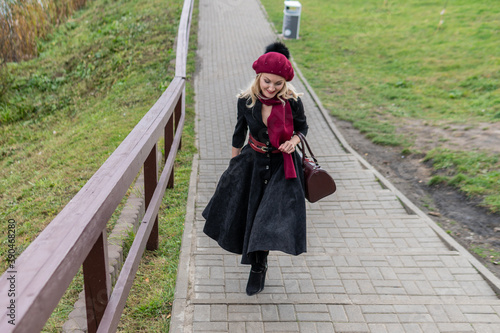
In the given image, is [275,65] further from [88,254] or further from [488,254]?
[488,254]

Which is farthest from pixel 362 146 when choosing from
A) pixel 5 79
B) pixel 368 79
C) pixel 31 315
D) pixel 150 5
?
pixel 150 5

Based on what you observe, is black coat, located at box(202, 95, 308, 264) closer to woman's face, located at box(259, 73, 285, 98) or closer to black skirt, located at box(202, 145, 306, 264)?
black skirt, located at box(202, 145, 306, 264)

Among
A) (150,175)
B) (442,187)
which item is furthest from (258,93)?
(442,187)

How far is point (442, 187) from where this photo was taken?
19.3ft

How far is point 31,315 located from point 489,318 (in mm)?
3192

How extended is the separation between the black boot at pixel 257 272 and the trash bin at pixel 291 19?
455 inches

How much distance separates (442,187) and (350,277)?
2.68m

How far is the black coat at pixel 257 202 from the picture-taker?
323 cm

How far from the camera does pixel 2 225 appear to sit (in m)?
5.46

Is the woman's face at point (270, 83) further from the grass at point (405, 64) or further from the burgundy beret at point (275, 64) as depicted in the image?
the grass at point (405, 64)

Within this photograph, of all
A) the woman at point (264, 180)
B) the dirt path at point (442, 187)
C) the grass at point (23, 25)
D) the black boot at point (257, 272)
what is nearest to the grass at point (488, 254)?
the dirt path at point (442, 187)

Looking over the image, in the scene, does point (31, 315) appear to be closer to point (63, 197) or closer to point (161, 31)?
point (63, 197)

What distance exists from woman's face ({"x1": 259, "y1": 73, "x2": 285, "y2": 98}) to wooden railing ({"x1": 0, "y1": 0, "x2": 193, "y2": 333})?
35.3 inches

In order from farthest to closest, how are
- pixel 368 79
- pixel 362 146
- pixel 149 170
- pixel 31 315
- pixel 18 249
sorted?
pixel 368 79
pixel 362 146
pixel 18 249
pixel 149 170
pixel 31 315
